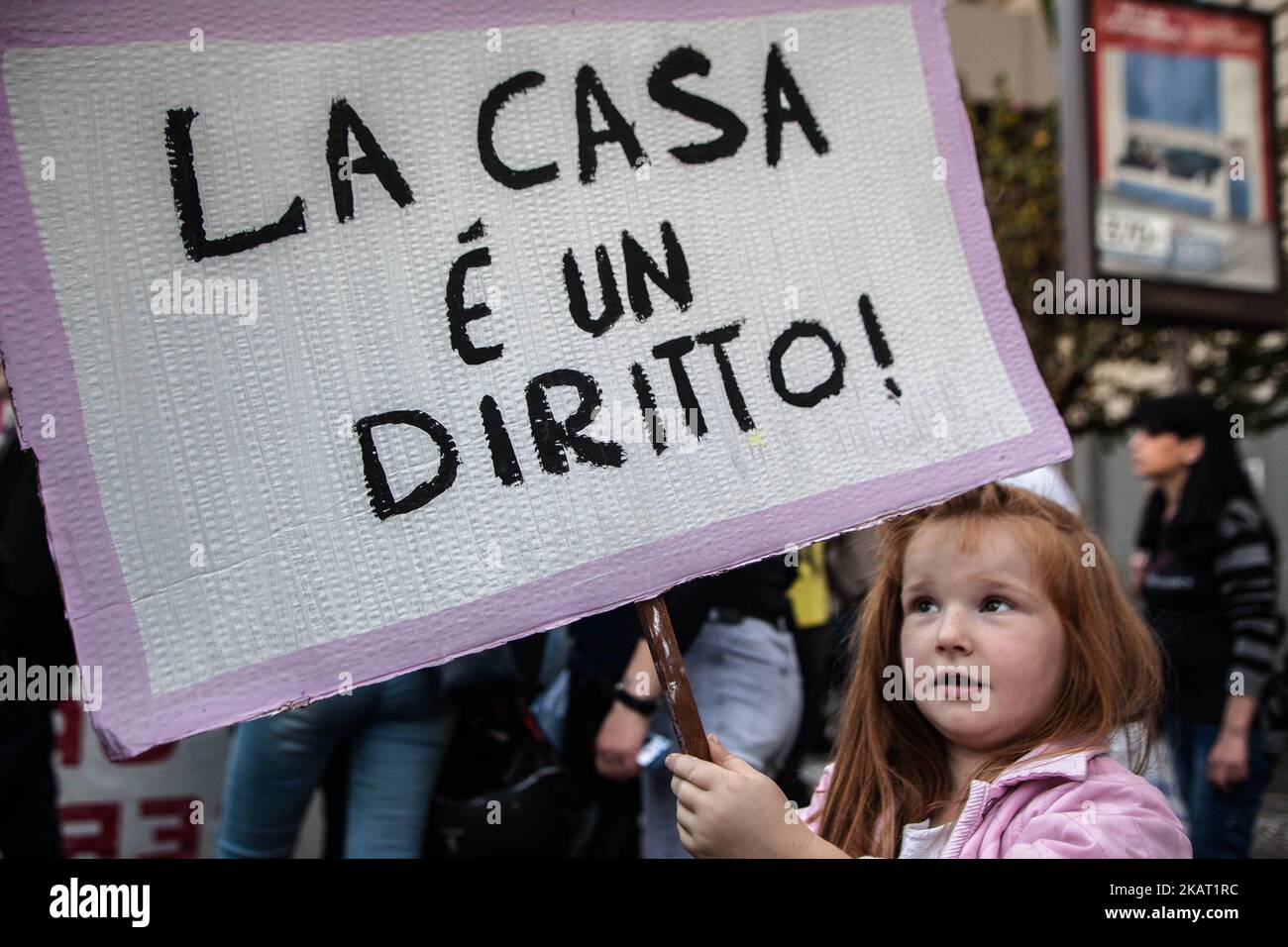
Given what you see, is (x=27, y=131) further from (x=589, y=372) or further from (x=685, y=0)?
(x=685, y=0)

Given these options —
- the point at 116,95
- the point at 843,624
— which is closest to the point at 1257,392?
the point at 843,624

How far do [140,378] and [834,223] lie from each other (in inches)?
34.6

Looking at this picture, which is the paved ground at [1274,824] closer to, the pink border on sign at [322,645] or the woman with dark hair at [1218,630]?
the woman with dark hair at [1218,630]

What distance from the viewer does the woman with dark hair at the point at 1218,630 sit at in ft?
11.5

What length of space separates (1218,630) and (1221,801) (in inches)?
19.3

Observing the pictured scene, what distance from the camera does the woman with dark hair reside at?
3.51 metres

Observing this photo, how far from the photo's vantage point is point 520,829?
250cm

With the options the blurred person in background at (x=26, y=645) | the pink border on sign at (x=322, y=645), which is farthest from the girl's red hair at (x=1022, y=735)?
the blurred person in background at (x=26, y=645)

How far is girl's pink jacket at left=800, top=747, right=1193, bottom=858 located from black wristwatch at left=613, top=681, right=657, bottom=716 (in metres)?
1.13

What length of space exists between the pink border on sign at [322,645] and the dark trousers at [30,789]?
1884 mm

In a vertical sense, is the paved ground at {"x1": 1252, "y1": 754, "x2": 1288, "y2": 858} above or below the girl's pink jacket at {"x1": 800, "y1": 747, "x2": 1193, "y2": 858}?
below

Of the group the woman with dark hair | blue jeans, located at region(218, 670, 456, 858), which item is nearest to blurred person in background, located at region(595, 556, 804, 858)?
blue jeans, located at region(218, 670, 456, 858)

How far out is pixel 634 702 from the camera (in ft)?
8.31

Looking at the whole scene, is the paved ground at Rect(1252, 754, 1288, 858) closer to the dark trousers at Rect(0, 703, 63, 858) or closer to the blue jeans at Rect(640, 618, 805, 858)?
the blue jeans at Rect(640, 618, 805, 858)
